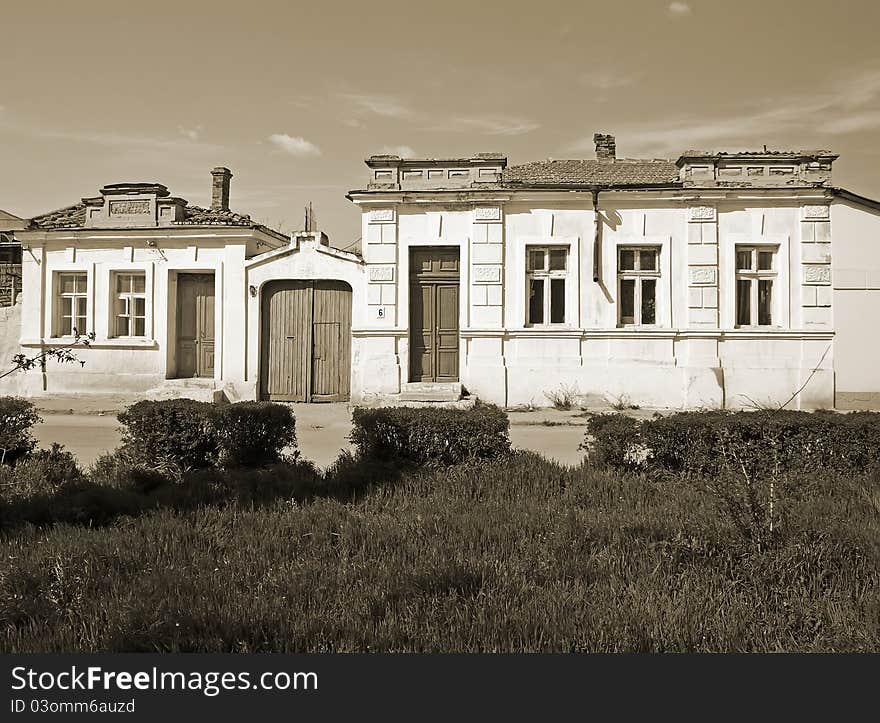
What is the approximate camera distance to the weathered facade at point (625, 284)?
15250 mm

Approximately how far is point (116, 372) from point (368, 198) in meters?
6.95

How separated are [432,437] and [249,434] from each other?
1980 millimetres

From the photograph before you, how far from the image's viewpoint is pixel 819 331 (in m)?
15.1

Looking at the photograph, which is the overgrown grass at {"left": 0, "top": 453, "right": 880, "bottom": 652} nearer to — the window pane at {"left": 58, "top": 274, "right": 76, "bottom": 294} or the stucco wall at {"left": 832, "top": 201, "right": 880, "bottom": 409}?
the stucco wall at {"left": 832, "top": 201, "right": 880, "bottom": 409}

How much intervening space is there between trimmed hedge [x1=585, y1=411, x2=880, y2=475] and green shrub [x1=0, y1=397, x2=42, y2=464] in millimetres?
6147

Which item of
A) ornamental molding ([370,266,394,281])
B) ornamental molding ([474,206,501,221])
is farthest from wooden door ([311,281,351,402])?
ornamental molding ([474,206,501,221])

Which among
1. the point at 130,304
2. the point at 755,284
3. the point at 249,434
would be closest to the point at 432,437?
the point at 249,434

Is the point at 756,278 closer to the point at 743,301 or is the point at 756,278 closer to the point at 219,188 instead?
the point at 743,301

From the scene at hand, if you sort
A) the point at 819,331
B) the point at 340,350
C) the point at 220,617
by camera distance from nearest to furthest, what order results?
the point at 220,617
the point at 819,331
the point at 340,350

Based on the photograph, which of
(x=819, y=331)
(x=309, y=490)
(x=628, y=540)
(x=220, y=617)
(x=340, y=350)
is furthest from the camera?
(x=340, y=350)

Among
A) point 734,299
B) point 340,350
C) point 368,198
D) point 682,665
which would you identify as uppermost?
point 368,198

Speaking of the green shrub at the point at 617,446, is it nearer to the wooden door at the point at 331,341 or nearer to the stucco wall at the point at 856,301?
the wooden door at the point at 331,341

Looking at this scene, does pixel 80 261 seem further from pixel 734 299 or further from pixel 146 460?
pixel 734 299

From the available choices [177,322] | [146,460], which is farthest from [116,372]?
[146,460]
